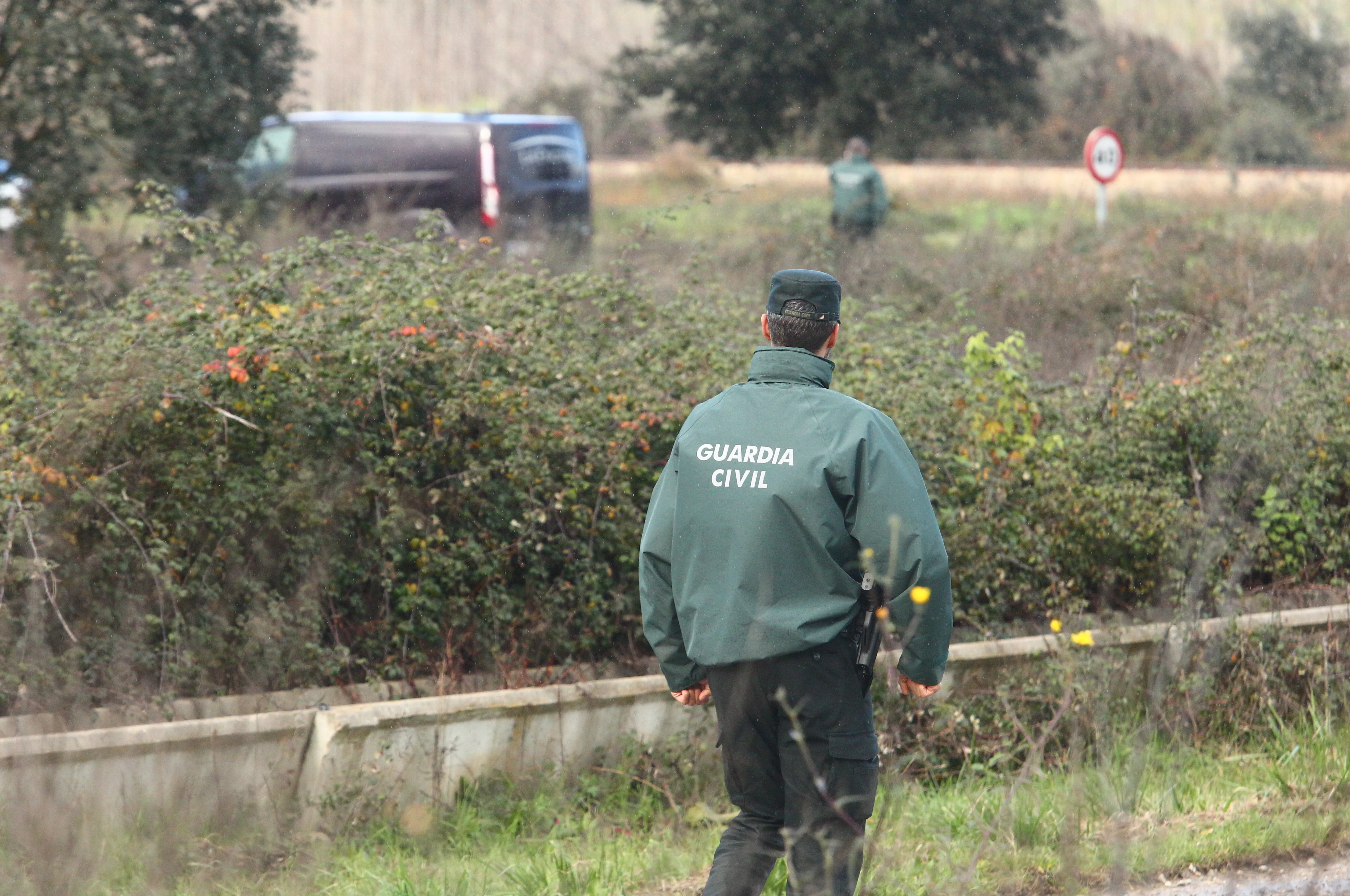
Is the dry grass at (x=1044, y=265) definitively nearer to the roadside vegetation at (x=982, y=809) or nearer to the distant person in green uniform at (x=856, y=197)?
the distant person in green uniform at (x=856, y=197)

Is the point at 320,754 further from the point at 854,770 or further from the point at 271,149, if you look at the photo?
the point at 271,149

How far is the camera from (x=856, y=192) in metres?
14.7

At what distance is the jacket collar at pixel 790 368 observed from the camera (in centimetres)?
328

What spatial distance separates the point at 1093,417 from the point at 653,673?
2.73 metres

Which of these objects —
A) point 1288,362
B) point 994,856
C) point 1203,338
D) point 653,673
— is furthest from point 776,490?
point 1203,338

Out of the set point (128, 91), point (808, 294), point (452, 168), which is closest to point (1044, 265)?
point (452, 168)

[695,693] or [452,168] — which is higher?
[452,168]

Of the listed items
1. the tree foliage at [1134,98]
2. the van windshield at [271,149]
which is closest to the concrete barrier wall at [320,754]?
the van windshield at [271,149]

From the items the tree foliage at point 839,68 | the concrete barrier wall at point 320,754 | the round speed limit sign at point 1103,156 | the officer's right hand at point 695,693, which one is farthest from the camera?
the tree foliage at point 839,68

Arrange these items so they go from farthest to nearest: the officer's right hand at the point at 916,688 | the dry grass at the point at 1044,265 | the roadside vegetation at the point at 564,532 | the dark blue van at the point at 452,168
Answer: the dark blue van at the point at 452,168
the dry grass at the point at 1044,265
the roadside vegetation at the point at 564,532
the officer's right hand at the point at 916,688

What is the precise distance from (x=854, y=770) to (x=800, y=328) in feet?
3.53

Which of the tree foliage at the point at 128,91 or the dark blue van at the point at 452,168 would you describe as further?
the dark blue van at the point at 452,168

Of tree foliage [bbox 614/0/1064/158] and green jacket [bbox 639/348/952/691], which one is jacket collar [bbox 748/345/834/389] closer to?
green jacket [bbox 639/348/952/691]

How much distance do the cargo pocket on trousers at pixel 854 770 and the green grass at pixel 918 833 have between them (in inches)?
9.9
